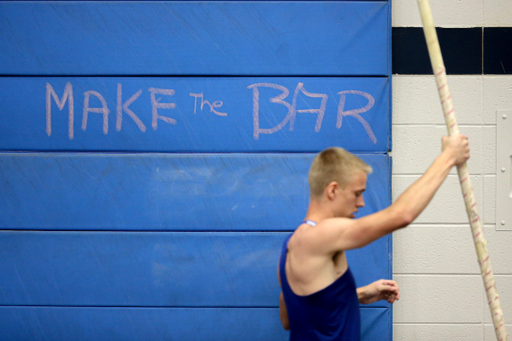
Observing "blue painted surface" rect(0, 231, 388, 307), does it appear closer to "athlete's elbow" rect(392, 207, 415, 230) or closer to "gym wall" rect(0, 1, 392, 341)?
"gym wall" rect(0, 1, 392, 341)

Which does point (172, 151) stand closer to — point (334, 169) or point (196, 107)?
point (196, 107)

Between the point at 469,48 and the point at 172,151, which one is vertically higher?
the point at 469,48

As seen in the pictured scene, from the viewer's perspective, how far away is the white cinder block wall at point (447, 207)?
2.28m

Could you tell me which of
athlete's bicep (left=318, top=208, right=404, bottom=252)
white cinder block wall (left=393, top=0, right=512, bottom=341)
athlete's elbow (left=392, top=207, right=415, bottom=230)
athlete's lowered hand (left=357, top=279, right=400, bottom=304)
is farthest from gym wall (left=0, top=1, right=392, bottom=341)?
athlete's elbow (left=392, top=207, right=415, bottom=230)

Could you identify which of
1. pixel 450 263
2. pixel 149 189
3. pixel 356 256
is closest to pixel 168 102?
pixel 149 189

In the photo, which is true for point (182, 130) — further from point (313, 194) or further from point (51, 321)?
point (51, 321)

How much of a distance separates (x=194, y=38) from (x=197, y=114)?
410 millimetres

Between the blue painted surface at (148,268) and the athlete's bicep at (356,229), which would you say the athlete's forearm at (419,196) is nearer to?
the athlete's bicep at (356,229)

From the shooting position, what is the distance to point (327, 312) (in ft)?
4.55

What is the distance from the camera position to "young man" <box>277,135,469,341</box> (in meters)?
1.33

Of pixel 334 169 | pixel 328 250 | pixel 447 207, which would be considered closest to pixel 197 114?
pixel 334 169

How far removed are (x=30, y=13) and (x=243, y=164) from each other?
1423 mm

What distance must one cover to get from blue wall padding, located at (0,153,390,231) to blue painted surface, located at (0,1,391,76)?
0.48m

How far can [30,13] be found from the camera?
227cm
